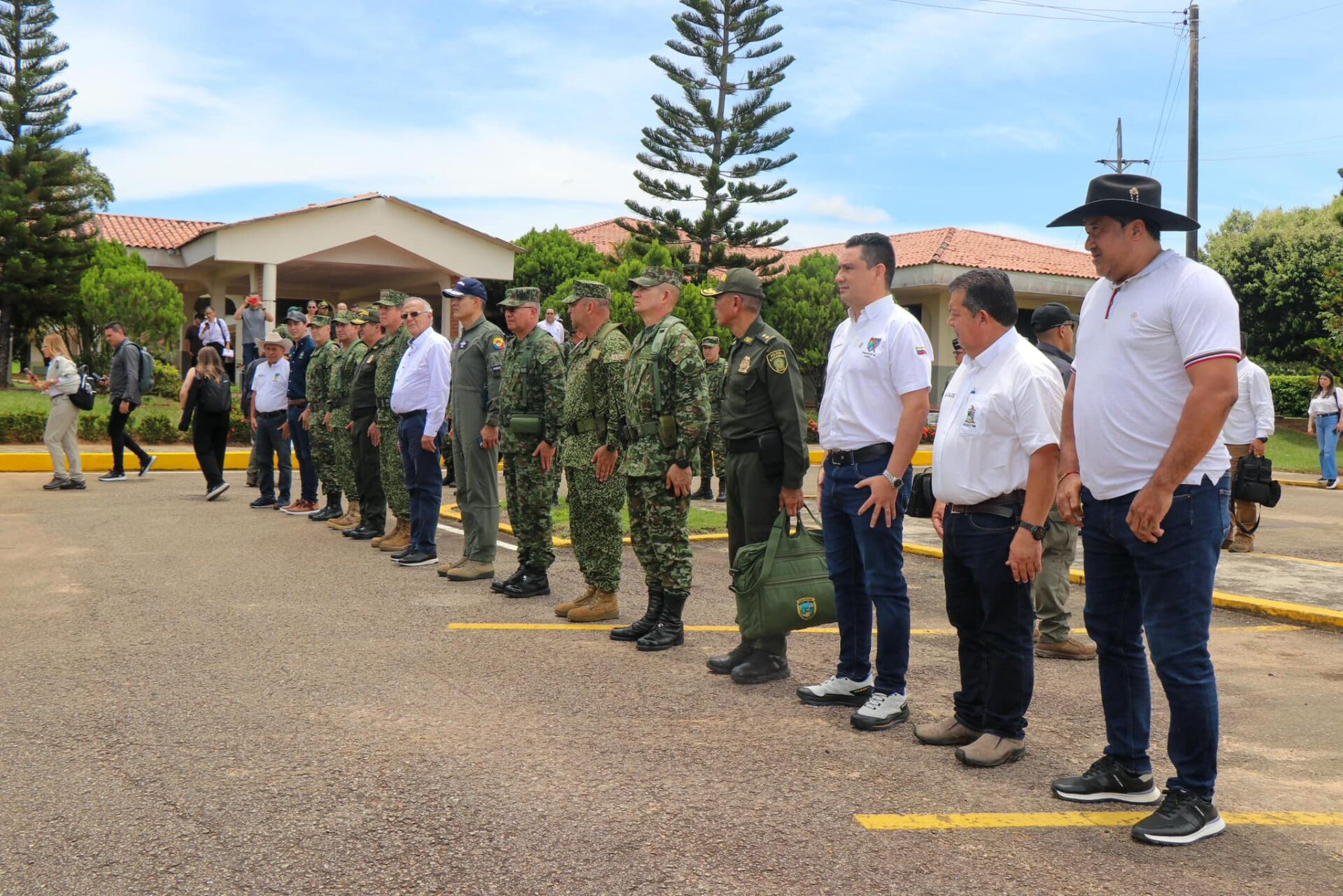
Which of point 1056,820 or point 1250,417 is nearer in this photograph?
point 1056,820

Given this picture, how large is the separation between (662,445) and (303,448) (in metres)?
7.16

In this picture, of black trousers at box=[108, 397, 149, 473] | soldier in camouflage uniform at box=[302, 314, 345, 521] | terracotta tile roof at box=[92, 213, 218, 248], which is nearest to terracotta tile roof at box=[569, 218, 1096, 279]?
terracotta tile roof at box=[92, 213, 218, 248]

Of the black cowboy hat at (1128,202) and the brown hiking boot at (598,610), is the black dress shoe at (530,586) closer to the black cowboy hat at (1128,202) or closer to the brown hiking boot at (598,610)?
the brown hiking boot at (598,610)

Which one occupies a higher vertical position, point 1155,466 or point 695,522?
point 1155,466

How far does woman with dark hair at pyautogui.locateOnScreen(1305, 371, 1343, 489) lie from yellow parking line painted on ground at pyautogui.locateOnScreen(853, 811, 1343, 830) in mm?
17106

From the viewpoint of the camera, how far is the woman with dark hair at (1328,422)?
62.4 feet

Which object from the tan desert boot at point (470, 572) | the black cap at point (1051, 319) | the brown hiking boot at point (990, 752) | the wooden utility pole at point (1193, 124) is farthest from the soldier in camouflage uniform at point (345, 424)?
the wooden utility pole at point (1193, 124)

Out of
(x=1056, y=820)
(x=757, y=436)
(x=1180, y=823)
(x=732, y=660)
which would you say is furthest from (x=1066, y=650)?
(x=1180, y=823)

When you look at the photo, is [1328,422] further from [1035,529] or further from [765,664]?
[1035,529]

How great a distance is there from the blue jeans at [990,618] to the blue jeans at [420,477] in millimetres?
5102

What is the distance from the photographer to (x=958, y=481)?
4.41 meters

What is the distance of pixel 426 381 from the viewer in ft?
28.9

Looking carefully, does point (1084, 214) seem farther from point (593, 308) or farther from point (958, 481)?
point (593, 308)

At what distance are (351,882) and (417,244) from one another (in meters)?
30.1
